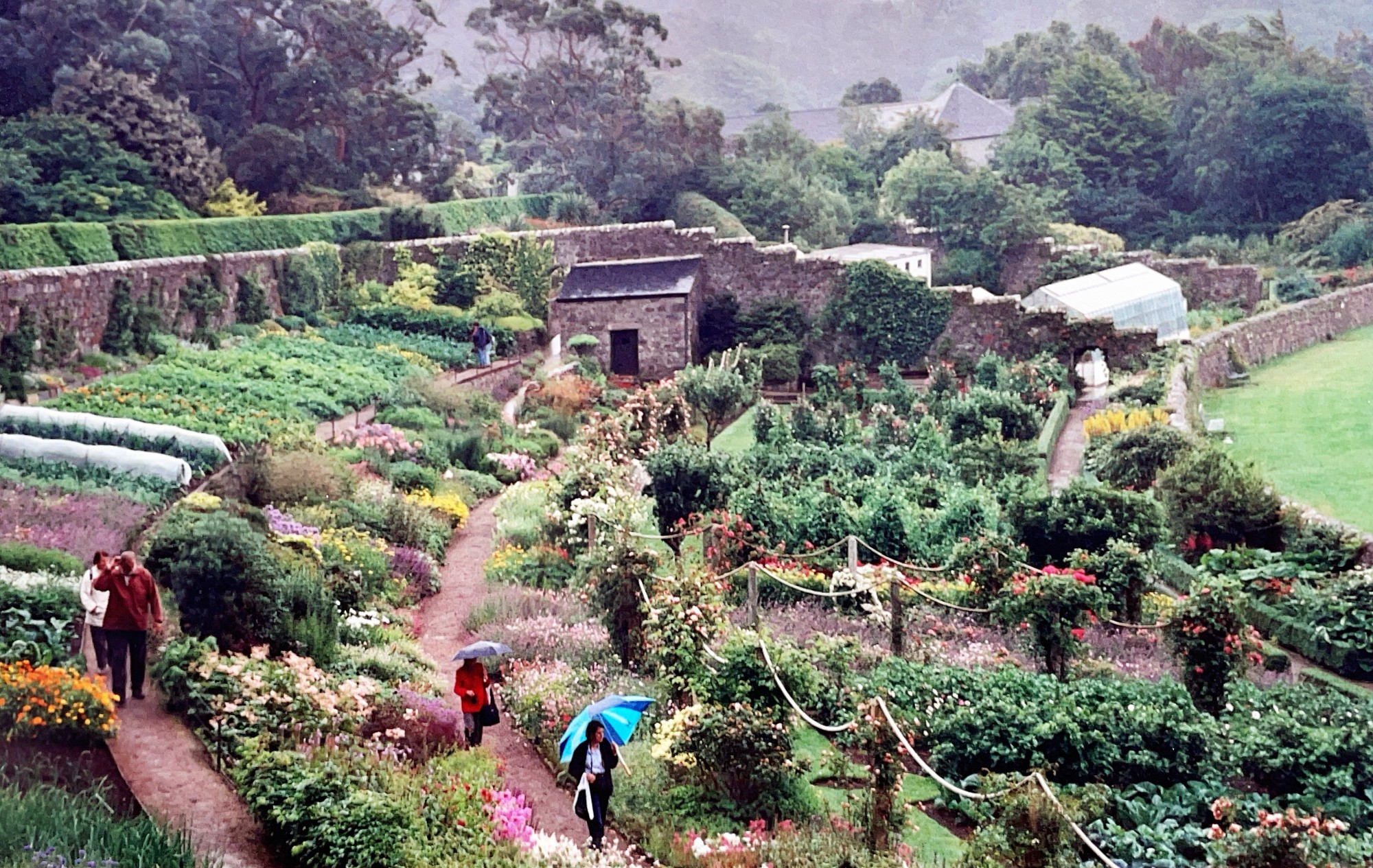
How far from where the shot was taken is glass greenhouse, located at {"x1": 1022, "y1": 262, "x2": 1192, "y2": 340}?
3281cm

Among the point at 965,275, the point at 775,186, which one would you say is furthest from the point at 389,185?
the point at 965,275

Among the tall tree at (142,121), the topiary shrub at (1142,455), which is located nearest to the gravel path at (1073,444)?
the topiary shrub at (1142,455)

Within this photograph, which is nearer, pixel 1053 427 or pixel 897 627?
pixel 897 627

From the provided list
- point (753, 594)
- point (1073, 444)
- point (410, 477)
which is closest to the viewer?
point (753, 594)

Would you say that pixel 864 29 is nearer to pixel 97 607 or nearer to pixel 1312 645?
pixel 1312 645

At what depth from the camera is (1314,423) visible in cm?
2400

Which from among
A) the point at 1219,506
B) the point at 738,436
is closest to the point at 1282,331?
the point at 738,436

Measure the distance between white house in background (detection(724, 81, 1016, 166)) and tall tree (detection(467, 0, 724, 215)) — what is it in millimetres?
15836

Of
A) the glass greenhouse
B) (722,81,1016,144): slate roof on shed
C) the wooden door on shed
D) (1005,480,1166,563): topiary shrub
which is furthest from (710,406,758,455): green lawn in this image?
(722,81,1016,144): slate roof on shed

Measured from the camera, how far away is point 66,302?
2116cm

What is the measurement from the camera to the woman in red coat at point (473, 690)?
10555mm

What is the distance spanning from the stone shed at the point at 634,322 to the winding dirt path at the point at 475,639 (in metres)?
12.2

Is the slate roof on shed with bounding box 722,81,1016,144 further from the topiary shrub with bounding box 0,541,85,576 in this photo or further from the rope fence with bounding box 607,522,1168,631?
the topiary shrub with bounding box 0,541,85,576

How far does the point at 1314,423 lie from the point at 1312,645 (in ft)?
40.0
